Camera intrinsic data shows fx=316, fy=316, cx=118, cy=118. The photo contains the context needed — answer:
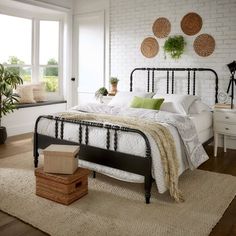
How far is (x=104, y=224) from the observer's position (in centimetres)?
246

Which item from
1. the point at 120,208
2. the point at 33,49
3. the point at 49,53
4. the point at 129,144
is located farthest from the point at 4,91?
the point at 120,208

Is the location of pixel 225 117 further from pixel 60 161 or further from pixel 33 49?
pixel 33 49

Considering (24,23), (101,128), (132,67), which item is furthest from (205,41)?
(24,23)

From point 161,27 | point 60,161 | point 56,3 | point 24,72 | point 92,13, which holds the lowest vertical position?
point 60,161

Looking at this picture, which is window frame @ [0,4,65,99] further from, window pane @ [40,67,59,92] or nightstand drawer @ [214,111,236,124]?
nightstand drawer @ [214,111,236,124]

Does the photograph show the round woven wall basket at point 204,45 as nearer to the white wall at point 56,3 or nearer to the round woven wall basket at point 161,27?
the round woven wall basket at point 161,27

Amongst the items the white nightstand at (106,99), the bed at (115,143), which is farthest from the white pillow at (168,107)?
the white nightstand at (106,99)

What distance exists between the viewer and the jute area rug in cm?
240

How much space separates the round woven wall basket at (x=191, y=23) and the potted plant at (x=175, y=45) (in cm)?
16

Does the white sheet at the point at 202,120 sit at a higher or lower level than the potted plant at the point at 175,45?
lower

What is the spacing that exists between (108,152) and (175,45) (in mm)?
2724

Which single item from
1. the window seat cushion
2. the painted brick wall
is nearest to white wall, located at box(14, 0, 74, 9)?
the painted brick wall

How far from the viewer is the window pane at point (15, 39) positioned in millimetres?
5876

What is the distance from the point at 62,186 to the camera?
9.02ft
